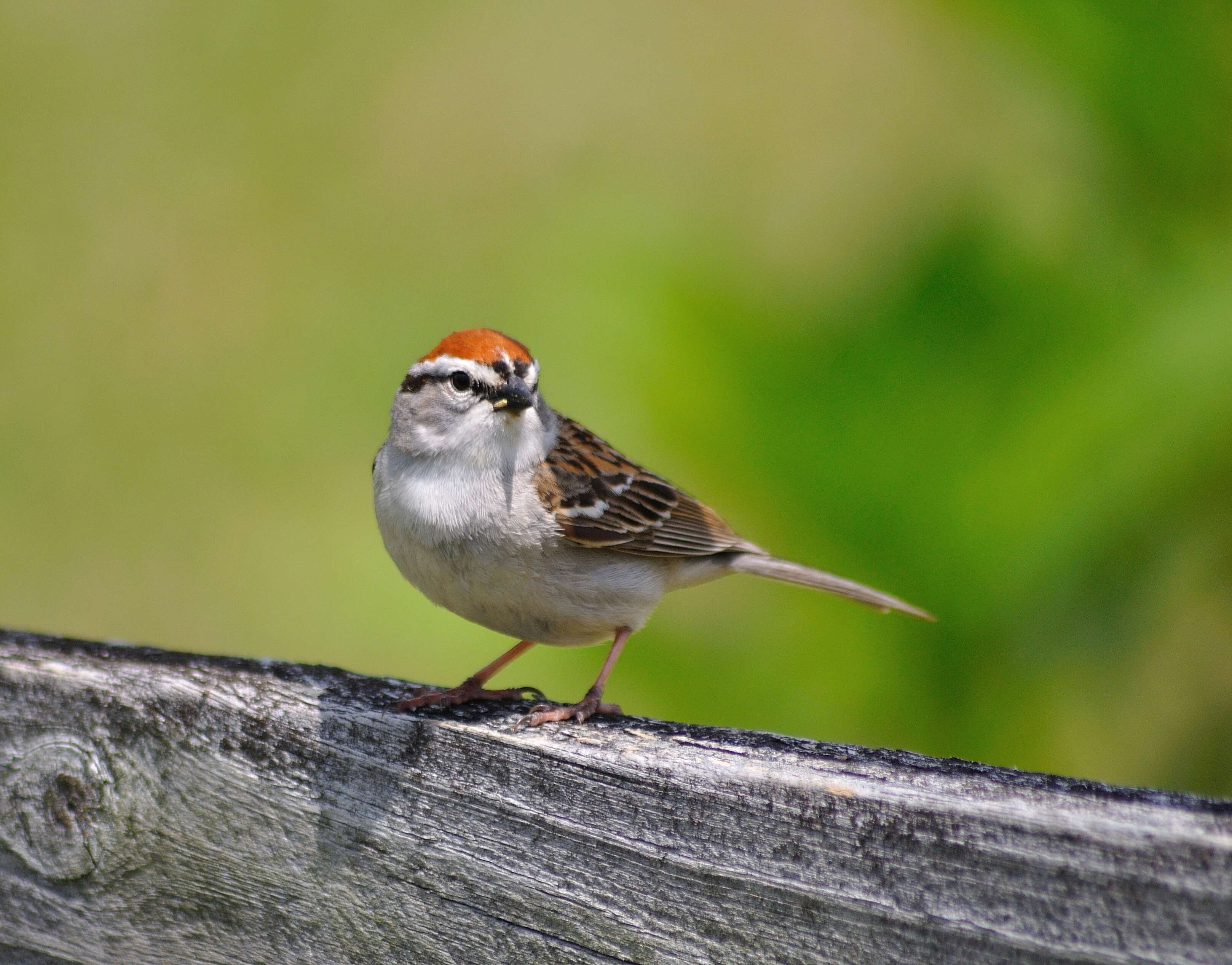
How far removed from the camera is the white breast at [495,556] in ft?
9.46

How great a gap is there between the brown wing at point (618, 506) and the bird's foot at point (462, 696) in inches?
19.5

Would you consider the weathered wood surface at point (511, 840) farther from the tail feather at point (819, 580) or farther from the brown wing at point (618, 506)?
the tail feather at point (819, 580)

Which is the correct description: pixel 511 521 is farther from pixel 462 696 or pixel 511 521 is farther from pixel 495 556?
pixel 462 696

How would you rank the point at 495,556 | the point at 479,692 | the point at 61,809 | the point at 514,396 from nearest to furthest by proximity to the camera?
the point at 61,809
the point at 479,692
the point at 495,556
the point at 514,396

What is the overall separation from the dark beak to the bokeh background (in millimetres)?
351

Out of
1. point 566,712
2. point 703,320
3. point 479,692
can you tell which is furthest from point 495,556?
point 703,320

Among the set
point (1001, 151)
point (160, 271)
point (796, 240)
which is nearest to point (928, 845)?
point (1001, 151)

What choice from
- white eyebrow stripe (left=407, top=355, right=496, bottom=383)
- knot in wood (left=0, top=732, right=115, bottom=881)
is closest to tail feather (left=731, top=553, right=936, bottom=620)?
white eyebrow stripe (left=407, top=355, right=496, bottom=383)

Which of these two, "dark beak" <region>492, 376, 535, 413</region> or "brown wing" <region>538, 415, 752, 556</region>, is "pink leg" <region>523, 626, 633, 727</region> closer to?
"brown wing" <region>538, 415, 752, 556</region>

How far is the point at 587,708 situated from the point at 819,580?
103cm

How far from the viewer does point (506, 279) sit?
520 centimetres

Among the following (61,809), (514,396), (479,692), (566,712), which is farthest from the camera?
(514,396)

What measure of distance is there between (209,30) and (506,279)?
71.7 inches

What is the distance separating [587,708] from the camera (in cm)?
242
